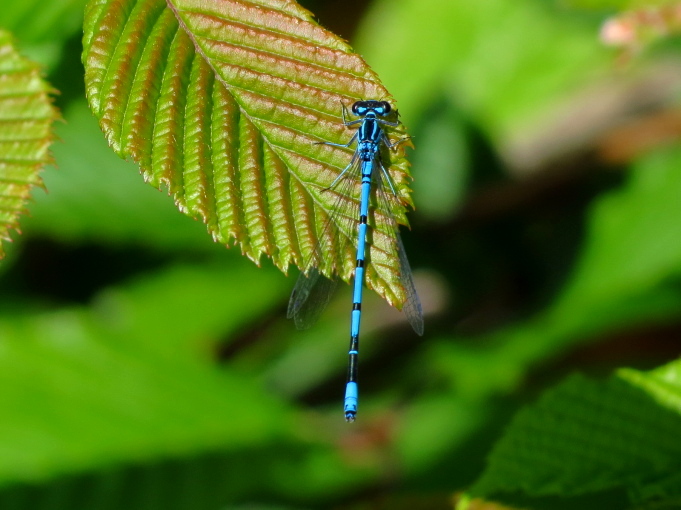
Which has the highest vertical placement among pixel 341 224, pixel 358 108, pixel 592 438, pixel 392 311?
pixel 392 311

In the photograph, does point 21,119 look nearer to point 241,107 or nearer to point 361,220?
point 241,107

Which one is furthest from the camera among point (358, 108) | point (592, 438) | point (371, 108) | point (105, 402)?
point (105, 402)

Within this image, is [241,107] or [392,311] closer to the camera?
[241,107]

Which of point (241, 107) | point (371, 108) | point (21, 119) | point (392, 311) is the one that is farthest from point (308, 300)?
point (392, 311)

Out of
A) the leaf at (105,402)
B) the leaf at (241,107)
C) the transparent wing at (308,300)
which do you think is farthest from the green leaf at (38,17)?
the leaf at (105,402)

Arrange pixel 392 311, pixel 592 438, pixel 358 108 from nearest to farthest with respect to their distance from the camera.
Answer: pixel 358 108 < pixel 592 438 < pixel 392 311

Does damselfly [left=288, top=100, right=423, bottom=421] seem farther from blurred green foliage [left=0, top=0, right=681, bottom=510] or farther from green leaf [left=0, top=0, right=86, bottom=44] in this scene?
green leaf [left=0, top=0, right=86, bottom=44]

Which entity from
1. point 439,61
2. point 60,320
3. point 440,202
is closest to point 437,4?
point 439,61
